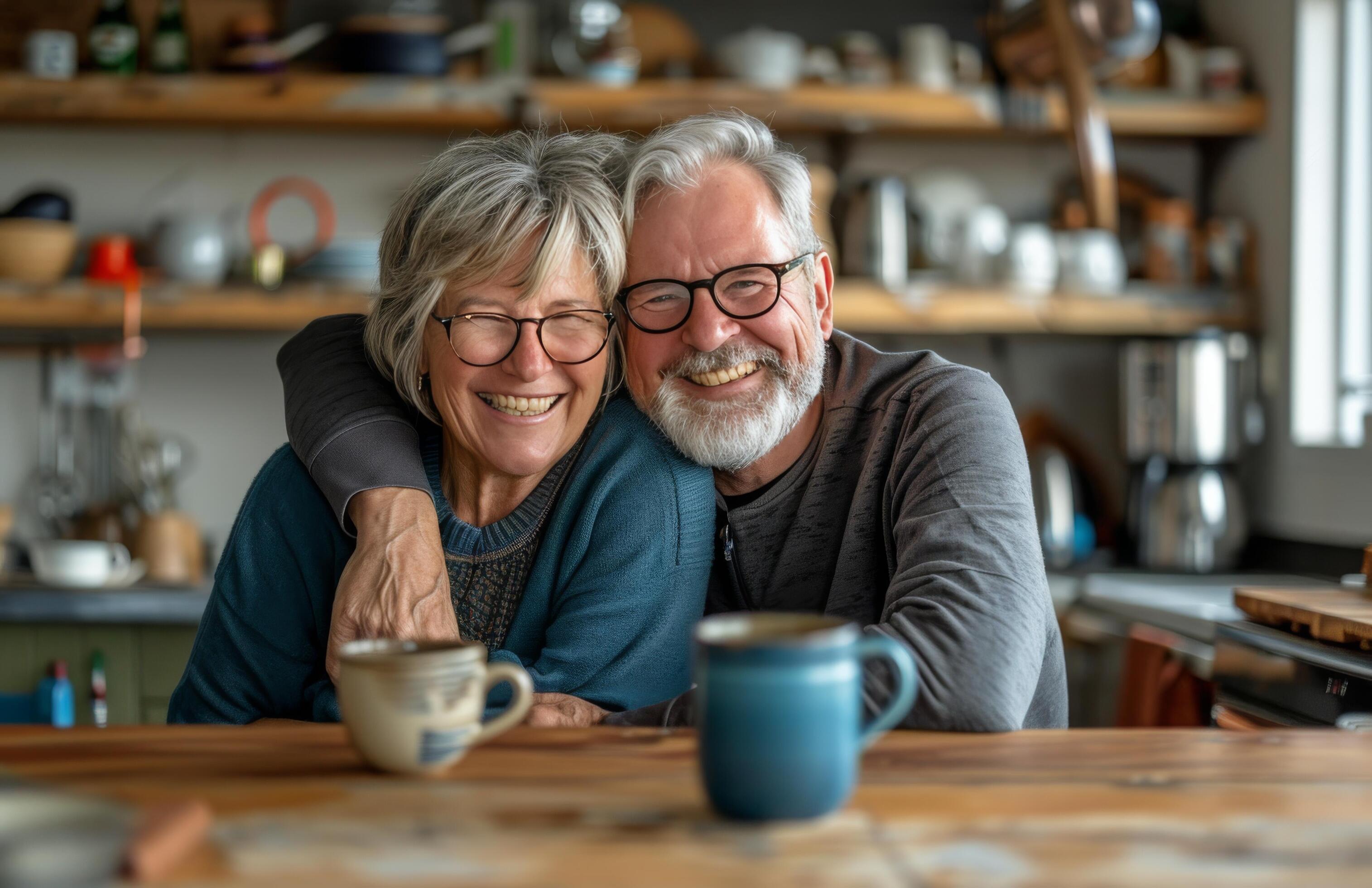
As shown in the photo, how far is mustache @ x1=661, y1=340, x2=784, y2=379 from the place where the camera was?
1.48 m

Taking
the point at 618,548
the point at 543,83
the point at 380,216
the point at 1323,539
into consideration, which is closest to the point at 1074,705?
the point at 1323,539

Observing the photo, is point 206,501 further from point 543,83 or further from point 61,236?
point 543,83

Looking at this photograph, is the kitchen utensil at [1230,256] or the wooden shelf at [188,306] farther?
the kitchen utensil at [1230,256]

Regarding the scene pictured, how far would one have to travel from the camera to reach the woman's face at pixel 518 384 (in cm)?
140

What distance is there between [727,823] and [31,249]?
282 centimetres

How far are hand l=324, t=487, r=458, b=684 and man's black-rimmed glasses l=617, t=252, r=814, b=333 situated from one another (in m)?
0.36

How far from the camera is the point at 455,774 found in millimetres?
858

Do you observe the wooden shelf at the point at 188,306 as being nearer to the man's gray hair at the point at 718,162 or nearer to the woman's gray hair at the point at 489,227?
the woman's gray hair at the point at 489,227

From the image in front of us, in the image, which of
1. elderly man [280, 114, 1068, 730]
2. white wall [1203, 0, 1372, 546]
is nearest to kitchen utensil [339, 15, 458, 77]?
elderly man [280, 114, 1068, 730]

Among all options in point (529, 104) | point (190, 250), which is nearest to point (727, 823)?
point (529, 104)

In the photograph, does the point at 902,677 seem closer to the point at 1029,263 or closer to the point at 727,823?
the point at 727,823

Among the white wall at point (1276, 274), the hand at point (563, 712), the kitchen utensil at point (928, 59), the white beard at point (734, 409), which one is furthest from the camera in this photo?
the kitchen utensil at point (928, 59)

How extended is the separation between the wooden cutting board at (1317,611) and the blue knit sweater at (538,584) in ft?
2.39

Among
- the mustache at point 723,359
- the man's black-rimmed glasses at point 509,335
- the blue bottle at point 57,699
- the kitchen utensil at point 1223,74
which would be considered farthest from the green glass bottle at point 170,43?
the kitchen utensil at point 1223,74
